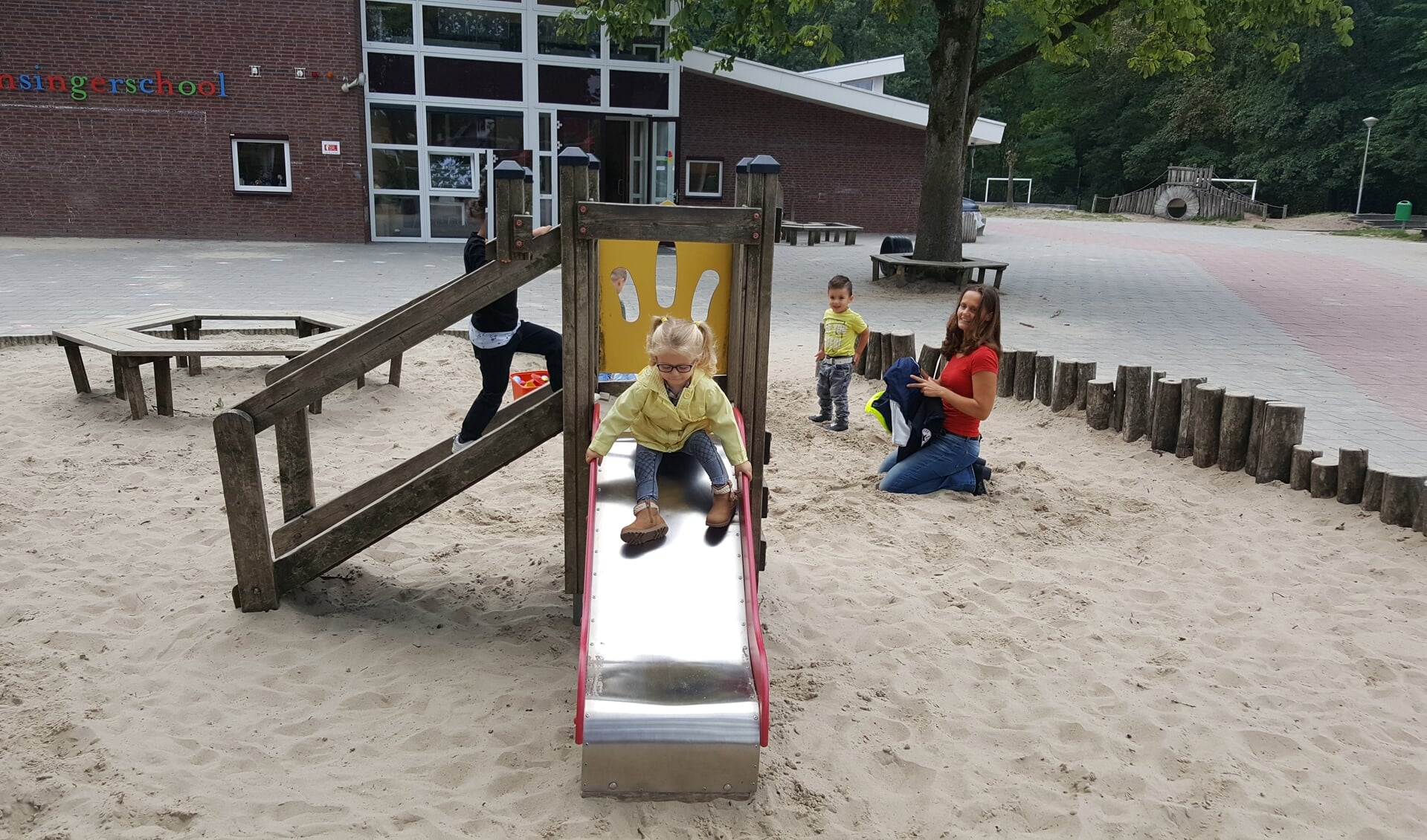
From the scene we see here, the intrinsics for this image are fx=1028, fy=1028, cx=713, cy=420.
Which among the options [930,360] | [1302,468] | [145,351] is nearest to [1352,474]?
[1302,468]

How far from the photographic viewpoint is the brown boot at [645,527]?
3.71m

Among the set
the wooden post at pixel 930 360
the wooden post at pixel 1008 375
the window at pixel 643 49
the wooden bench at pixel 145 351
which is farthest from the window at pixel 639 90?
the wooden post at pixel 1008 375

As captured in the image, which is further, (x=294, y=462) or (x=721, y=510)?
(x=294, y=462)

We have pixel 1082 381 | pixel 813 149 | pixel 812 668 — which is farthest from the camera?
pixel 813 149

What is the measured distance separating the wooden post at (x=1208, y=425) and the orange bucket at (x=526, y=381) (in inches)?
172

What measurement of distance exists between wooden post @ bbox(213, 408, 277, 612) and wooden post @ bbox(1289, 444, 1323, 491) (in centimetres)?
Result: 548

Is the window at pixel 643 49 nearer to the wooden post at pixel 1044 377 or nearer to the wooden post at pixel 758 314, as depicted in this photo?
the wooden post at pixel 1044 377

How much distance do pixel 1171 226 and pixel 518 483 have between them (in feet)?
120

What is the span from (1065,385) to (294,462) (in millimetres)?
5512

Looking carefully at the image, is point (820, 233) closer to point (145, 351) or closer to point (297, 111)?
point (297, 111)

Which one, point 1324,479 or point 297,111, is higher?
point 297,111

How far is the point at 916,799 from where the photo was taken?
3.23m

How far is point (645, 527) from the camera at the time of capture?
373 centimetres

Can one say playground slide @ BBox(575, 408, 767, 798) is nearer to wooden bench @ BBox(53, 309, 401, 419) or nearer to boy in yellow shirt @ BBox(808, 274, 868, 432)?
boy in yellow shirt @ BBox(808, 274, 868, 432)
